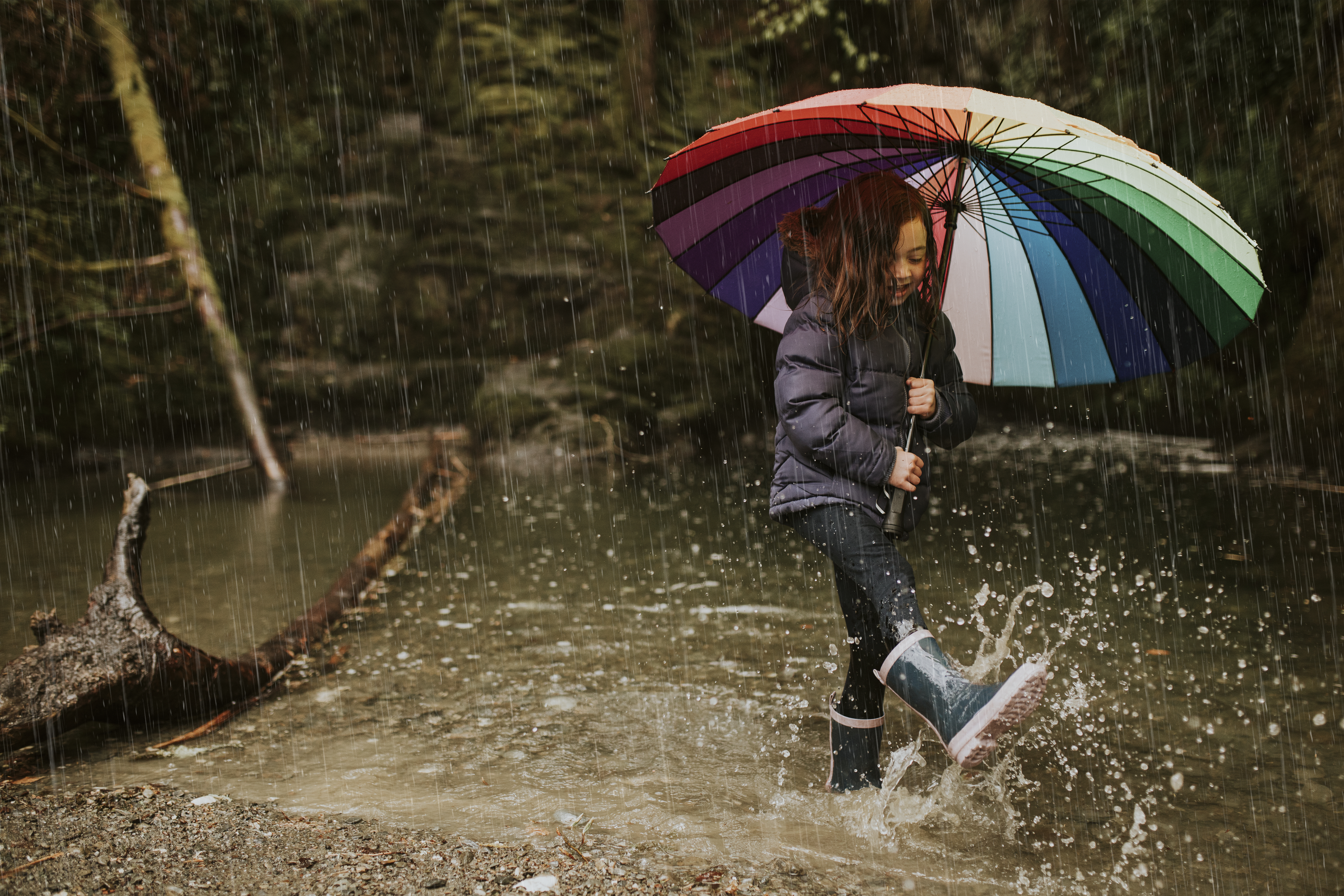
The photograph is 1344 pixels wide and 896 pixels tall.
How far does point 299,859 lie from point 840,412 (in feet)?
7.39

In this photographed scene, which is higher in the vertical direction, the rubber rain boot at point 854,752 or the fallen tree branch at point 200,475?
the fallen tree branch at point 200,475

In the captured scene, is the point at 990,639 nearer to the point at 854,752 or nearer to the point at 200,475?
the point at 854,752

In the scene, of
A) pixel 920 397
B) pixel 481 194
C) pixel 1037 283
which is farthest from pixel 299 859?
pixel 481 194

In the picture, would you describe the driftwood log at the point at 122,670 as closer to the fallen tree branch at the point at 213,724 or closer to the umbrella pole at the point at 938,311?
the fallen tree branch at the point at 213,724

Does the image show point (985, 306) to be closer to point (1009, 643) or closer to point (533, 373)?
point (1009, 643)

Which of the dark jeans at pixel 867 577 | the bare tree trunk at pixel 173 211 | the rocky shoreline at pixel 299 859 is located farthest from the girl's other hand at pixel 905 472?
the bare tree trunk at pixel 173 211

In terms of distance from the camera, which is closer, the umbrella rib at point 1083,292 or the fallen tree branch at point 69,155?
the umbrella rib at point 1083,292

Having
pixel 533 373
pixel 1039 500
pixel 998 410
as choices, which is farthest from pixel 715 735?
pixel 998 410

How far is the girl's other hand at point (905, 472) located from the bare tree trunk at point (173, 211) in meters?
10.3

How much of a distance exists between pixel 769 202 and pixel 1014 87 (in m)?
12.3

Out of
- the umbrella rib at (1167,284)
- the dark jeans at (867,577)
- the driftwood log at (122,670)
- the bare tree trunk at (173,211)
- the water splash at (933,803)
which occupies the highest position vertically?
the bare tree trunk at (173,211)

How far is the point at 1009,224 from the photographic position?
3.96 meters

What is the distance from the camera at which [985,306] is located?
162 inches

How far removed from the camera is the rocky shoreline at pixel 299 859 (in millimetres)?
2914
